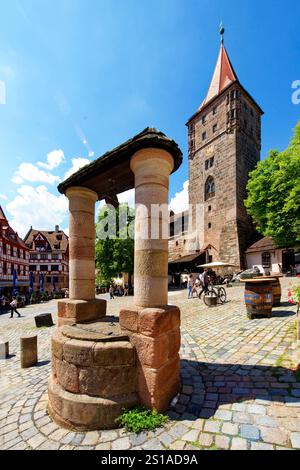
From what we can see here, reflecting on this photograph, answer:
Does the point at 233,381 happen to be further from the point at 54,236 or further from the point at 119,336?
the point at 54,236

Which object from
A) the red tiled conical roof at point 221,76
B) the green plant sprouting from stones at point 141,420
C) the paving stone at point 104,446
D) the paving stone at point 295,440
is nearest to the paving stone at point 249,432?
the paving stone at point 295,440

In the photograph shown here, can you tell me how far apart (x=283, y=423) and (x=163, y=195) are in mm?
2835

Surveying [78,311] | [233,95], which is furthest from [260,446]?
[233,95]

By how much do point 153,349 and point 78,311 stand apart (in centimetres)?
173

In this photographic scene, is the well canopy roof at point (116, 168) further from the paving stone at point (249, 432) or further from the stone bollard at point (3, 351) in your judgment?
the stone bollard at point (3, 351)

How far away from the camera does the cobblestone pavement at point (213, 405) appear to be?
2.16 meters

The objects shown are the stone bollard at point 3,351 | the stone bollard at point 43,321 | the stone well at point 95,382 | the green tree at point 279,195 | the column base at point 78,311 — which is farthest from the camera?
the green tree at point 279,195

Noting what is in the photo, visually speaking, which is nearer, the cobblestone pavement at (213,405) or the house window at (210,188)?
the cobblestone pavement at (213,405)

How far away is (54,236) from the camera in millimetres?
39000

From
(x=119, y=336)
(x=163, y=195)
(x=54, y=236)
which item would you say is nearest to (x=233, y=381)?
(x=119, y=336)

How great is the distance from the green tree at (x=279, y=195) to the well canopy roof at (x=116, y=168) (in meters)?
12.9

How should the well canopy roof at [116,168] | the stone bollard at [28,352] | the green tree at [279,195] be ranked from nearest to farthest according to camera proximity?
the well canopy roof at [116,168]
the stone bollard at [28,352]
the green tree at [279,195]

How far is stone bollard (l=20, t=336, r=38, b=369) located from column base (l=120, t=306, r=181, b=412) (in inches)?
133

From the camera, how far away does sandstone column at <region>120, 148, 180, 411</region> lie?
2.54 metres
